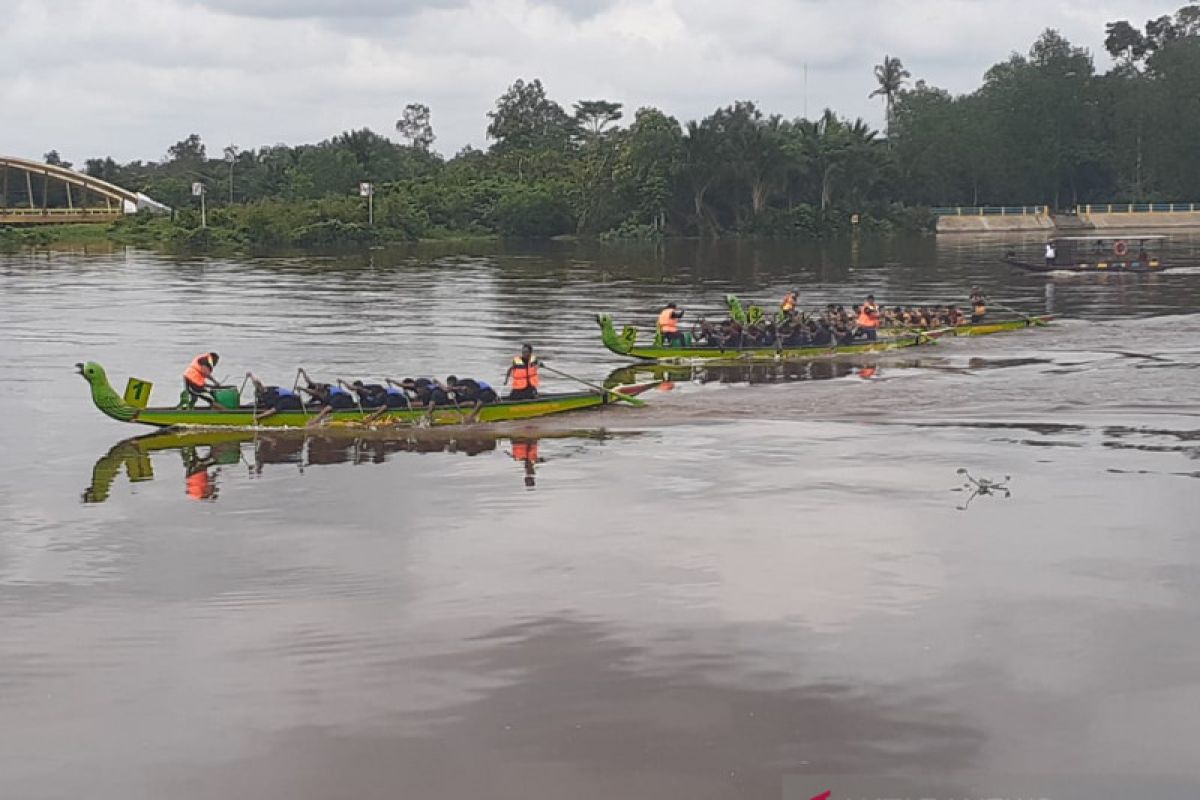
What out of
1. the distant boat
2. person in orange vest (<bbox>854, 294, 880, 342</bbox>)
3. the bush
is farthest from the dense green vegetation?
person in orange vest (<bbox>854, 294, 880, 342</bbox>)

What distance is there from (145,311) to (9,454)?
100ft

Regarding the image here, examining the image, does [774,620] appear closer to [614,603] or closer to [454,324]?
[614,603]

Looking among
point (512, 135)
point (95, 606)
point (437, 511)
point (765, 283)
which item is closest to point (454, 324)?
point (765, 283)

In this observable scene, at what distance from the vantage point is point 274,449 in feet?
86.9

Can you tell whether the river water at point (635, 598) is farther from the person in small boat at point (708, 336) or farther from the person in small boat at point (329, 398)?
the person in small boat at point (708, 336)

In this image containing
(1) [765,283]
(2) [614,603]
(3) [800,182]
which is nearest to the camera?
(2) [614,603]

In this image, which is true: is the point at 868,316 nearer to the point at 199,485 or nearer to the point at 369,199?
the point at 199,485

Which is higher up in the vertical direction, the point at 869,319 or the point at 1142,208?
the point at 1142,208

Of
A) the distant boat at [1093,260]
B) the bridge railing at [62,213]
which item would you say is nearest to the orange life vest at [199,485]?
the distant boat at [1093,260]

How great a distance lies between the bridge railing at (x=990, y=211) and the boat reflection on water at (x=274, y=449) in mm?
109384

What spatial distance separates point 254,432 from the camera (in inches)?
1083

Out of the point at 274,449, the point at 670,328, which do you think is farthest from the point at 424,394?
the point at 670,328

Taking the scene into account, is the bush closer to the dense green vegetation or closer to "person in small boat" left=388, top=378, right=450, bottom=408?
the dense green vegetation

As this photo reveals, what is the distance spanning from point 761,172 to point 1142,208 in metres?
38.9
